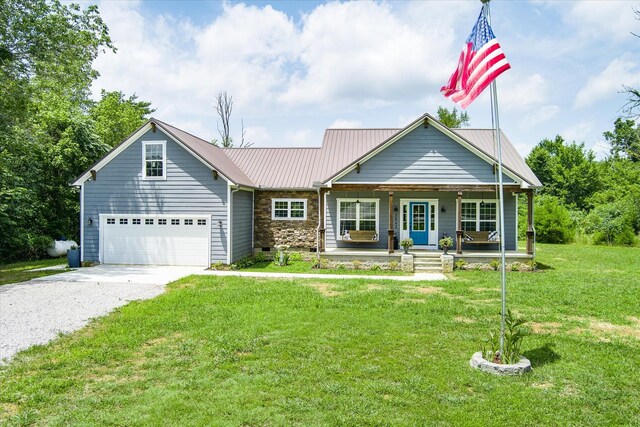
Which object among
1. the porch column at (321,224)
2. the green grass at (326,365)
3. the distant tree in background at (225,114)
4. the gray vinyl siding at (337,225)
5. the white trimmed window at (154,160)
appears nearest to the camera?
the green grass at (326,365)

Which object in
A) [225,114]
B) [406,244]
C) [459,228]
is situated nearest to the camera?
[406,244]

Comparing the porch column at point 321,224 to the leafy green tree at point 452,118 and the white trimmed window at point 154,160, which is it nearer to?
the white trimmed window at point 154,160

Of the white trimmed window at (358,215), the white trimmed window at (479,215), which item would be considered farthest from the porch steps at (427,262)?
the white trimmed window at (358,215)

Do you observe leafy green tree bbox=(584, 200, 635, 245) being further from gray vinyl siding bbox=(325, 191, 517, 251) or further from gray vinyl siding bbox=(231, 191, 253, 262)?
gray vinyl siding bbox=(231, 191, 253, 262)

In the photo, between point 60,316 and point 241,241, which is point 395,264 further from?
point 60,316

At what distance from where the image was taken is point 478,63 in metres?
6.21

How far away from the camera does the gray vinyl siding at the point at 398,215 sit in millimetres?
17656

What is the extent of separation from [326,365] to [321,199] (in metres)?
11.5

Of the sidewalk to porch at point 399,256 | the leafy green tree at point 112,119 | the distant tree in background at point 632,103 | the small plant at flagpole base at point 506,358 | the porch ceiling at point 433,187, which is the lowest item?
the small plant at flagpole base at point 506,358

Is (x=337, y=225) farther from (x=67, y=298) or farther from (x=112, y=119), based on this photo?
(x=112, y=119)

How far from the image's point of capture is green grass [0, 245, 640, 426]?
4.71 metres

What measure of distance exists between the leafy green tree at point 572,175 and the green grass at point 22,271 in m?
41.3

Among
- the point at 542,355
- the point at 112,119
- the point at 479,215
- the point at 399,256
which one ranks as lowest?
the point at 542,355

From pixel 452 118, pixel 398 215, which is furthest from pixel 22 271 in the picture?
pixel 452 118
